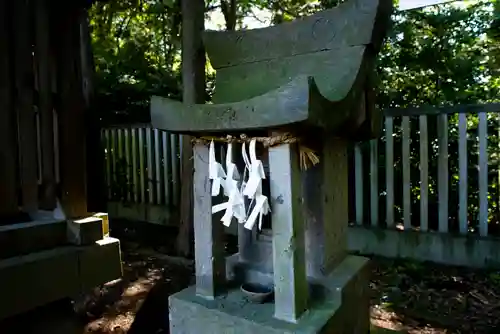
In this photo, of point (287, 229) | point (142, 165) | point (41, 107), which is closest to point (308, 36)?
point (287, 229)

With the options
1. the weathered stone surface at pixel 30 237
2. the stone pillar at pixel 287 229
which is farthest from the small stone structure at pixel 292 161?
the weathered stone surface at pixel 30 237

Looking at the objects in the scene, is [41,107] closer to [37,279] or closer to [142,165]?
[37,279]

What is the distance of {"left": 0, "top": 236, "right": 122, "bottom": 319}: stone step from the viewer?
6.18ft

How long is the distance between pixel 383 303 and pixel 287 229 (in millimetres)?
2173

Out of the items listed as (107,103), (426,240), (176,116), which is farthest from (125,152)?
(176,116)

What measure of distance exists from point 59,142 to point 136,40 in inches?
256

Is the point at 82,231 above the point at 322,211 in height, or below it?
below

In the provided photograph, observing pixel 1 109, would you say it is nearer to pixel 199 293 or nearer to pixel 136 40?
pixel 199 293

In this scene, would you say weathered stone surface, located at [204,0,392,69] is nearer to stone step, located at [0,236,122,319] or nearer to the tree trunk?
stone step, located at [0,236,122,319]

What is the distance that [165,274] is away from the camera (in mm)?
4172

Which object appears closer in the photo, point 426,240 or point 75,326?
point 75,326

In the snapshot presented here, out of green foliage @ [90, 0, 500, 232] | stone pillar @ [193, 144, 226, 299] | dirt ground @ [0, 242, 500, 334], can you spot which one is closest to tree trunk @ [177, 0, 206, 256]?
green foliage @ [90, 0, 500, 232]

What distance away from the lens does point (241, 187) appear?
69.4 inches

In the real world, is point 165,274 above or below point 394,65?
below
